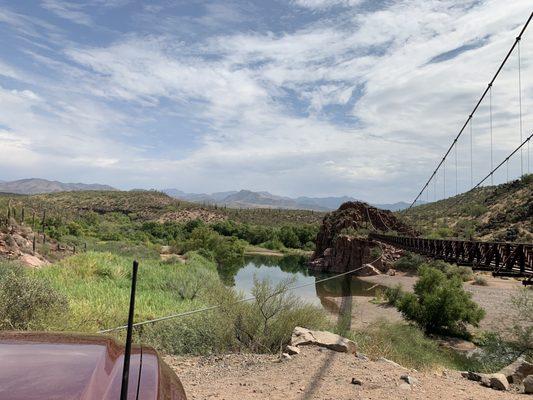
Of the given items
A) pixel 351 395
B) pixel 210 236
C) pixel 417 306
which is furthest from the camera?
pixel 210 236

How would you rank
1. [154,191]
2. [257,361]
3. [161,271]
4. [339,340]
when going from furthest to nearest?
1. [154,191]
2. [161,271]
3. [339,340]
4. [257,361]

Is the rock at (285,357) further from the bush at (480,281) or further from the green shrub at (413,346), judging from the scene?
the bush at (480,281)

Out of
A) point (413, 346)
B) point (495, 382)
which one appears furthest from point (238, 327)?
point (413, 346)

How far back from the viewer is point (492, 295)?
2933 cm

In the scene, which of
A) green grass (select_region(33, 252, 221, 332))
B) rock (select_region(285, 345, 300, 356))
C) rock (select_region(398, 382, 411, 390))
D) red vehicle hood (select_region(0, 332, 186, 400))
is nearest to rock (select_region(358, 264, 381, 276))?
green grass (select_region(33, 252, 221, 332))

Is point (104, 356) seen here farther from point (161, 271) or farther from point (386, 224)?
point (386, 224)

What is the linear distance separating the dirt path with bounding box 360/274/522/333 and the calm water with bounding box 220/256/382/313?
247 cm

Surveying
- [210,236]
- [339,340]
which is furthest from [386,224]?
[339,340]

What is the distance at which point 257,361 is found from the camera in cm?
825

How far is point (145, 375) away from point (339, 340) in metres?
7.21

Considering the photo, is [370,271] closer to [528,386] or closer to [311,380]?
[528,386]

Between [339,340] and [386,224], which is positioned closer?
[339,340]

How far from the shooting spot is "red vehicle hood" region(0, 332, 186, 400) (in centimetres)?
185

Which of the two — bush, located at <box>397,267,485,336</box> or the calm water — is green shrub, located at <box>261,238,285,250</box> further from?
bush, located at <box>397,267,485,336</box>
